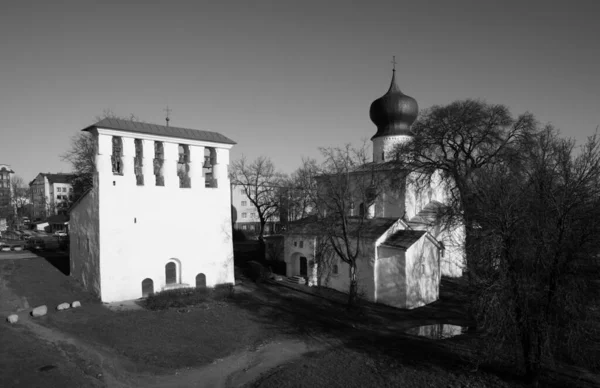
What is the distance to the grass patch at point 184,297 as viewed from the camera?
17.5 meters

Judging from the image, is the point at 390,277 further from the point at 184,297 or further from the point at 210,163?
the point at 210,163

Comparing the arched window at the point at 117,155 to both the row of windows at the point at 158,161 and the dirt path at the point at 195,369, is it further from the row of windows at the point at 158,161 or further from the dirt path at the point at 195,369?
the dirt path at the point at 195,369

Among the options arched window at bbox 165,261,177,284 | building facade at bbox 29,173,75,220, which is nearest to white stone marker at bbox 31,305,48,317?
arched window at bbox 165,261,177,284

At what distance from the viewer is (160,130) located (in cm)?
1978

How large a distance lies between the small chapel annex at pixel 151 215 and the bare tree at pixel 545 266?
14768 millimetres

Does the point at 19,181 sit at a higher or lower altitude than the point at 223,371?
higher

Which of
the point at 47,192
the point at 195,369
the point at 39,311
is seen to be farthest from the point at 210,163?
the point at 47,192

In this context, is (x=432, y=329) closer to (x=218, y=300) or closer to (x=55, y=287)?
(x=218, y=300)

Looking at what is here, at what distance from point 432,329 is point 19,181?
96625 millimetres

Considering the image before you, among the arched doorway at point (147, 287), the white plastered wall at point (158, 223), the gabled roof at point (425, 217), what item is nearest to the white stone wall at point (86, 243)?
the white plastered wall at point (158, 223)

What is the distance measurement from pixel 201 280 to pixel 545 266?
54.9 feet

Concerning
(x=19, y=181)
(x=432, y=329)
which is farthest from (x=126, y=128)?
(x=19, y=181)

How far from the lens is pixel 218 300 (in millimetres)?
19109

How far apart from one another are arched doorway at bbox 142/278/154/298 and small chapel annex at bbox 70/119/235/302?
49 millimetres
